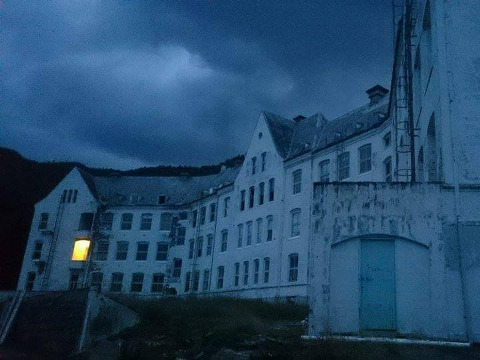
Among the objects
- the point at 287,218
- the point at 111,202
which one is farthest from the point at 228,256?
the point at 111,202

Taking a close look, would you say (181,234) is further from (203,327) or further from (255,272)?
(203,327)

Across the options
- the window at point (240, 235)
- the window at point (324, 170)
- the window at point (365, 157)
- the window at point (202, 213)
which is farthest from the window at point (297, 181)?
the window at point (202, 213)

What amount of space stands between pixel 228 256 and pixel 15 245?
104ft

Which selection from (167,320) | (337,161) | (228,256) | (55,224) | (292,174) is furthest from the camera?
(55,224)

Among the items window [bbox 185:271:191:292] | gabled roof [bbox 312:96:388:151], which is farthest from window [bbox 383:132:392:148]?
window [bbox 185:271:191:292]

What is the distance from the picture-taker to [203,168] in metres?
101

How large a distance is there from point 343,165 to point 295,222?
512 centimetres

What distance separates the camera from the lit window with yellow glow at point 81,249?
4925 cm

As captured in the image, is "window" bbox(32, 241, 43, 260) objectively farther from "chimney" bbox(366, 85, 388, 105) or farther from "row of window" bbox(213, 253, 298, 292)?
"chimney" bbox(366, 85, 388, 105)

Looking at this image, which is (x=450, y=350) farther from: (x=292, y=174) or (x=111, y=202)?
(x=111, y=202)

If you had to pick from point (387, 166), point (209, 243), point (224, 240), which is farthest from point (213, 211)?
point (387, 166)

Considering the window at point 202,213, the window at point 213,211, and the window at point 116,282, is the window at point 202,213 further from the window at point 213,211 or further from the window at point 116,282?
the window at point 116,282

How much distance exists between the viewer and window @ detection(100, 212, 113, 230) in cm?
5115

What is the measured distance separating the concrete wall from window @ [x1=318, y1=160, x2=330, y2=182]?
19.1 m
